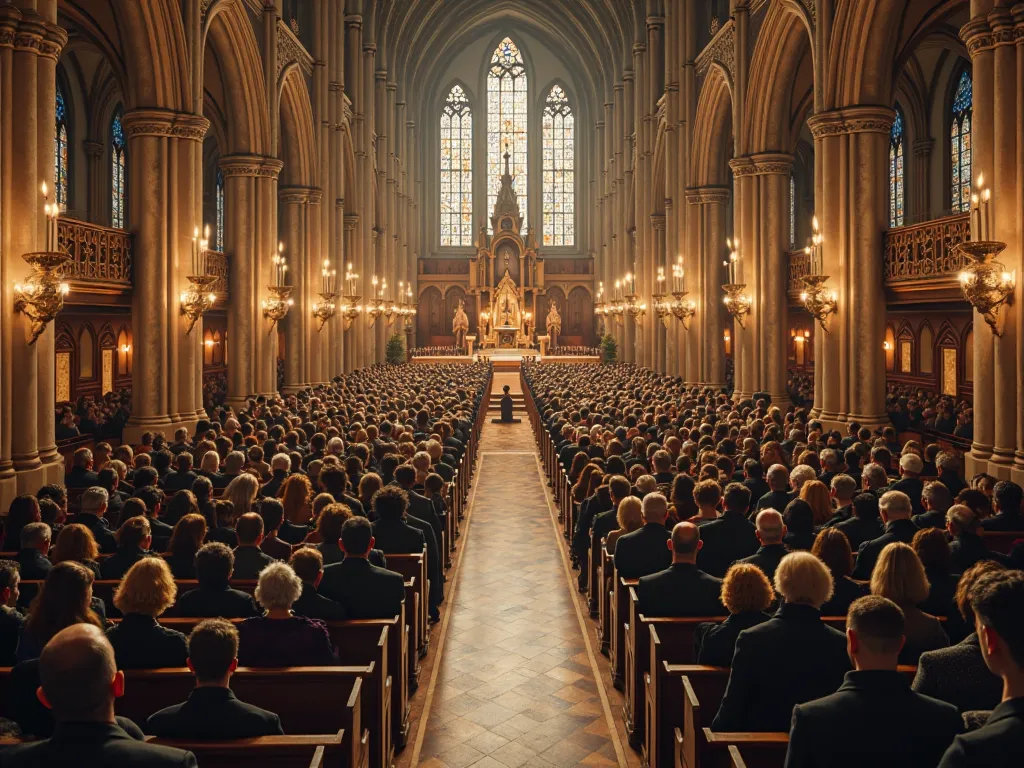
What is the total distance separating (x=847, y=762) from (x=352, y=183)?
3686cm

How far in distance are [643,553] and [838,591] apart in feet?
6.52

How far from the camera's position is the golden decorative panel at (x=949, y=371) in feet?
80.6

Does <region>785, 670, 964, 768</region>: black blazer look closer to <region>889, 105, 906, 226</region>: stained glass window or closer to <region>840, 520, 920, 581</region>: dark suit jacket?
<region>840, 520, 920, 581</region>: dark suit jacket

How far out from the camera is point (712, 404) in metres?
21.5

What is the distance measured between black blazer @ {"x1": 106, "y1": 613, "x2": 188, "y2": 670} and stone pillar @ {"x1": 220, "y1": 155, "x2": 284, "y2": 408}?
19.1 meters

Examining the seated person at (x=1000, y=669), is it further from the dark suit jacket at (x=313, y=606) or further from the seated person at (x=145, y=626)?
the dark suit jacket at (x=313, y=606)

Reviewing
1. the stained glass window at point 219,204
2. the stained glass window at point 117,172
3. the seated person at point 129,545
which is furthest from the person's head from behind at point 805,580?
the stained glass window at point 219,204

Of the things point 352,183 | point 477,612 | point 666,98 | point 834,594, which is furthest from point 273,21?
point 834,594

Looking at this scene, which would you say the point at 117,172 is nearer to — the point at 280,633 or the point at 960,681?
the point at 280,633

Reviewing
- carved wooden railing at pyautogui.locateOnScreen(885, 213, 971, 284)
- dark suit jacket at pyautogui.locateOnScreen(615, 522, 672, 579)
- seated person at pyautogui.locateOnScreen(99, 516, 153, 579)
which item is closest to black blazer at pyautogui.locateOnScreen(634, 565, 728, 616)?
dark suit jacket at pyautogui.locateOnScreen(615, 522, 672, 579)

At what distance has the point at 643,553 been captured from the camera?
745 centimetres

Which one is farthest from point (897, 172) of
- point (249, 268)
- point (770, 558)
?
point (770, 558)

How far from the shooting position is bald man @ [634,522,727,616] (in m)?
6.09

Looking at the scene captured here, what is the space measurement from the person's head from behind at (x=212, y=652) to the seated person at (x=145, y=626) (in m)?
1.06
